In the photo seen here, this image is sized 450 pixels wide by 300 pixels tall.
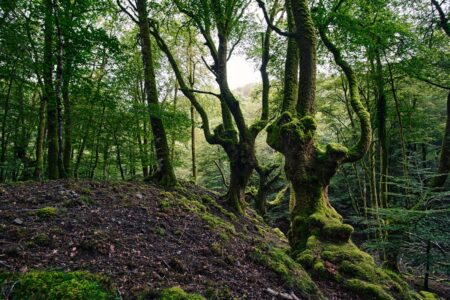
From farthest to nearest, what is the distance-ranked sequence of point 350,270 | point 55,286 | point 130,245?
point 350,270, point 130,245, point 55,286

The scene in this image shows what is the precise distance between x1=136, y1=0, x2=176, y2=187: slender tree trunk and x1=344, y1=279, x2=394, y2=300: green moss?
4.56 m

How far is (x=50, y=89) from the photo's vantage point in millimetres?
5566

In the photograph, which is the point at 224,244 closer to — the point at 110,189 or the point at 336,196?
the point at 110,189

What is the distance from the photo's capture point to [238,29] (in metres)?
9.00

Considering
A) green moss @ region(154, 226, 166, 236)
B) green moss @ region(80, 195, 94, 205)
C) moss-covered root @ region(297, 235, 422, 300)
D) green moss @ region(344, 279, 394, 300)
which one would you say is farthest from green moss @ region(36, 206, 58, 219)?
green moss @ region(344, 279, 394, 300)

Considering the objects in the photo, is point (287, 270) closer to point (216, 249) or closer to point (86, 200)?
point (216, 249)

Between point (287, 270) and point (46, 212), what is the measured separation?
338cm

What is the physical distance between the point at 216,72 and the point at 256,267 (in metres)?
6.42

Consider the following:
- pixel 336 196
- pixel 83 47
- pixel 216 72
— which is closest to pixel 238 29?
pixel 216 72

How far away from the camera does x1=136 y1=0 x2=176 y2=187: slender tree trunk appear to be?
6.42m

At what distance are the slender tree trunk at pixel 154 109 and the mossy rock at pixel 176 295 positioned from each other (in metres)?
4.28

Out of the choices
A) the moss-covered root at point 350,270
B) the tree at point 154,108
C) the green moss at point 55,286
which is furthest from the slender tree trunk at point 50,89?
the moss-covered root at point 350,270

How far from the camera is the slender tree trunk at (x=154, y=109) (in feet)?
21.1

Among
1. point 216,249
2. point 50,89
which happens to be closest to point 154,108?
point 50,89
